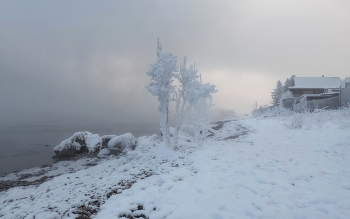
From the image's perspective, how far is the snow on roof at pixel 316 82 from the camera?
3988cm

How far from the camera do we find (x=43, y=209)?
502 centimetres

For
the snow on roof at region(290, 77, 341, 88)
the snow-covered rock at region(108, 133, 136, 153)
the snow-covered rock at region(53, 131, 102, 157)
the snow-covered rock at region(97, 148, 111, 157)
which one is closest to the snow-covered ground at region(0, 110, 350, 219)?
the snow-covered rock at region(97, 148, 111, 157)

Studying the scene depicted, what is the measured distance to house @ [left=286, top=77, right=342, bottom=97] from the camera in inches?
1563

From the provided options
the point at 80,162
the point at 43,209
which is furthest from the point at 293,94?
the point at 43,209

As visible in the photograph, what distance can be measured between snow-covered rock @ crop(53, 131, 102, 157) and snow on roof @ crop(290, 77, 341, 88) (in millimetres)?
41281

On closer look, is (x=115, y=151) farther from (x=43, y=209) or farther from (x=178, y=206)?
(x=178, y=206)

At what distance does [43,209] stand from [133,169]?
339cm

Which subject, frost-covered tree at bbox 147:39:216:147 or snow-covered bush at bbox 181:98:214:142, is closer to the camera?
frost-covered tree at bbox 147:39:216:147

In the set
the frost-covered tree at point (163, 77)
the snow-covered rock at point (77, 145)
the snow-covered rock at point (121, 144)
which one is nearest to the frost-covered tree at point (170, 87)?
the frost-covered tree at point (163, 77)

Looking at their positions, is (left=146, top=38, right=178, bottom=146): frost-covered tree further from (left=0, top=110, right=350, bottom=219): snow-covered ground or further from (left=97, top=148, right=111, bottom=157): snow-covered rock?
(left=97, top=148, right=111, bottom=157): snow-covered rock

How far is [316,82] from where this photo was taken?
4072 cm

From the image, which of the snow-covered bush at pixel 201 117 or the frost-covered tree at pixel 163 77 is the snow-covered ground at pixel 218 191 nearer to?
the frost-covered tree at pixel 163 77

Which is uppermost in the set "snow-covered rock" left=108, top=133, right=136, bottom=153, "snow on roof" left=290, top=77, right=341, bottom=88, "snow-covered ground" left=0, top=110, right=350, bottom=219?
"snow on roof" left=290, top=77, right=341, bottom=88

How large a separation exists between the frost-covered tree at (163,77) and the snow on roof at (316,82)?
40.2 metres
